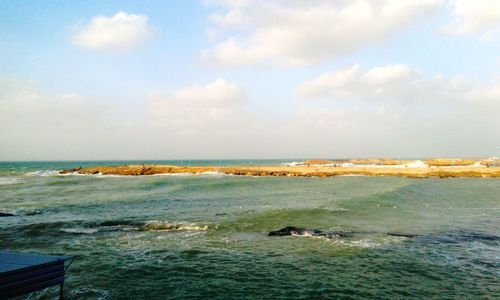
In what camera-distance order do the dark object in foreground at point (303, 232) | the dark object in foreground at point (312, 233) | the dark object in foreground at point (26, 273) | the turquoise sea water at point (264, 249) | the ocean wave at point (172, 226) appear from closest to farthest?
1. the dark object in foreground at point (26, 273)
2. the turquoise sea water at point (264, 249)
3. the dark object in foreground at point (312, 233)
4. the dark object in foreground at point (303, 232)
5. the ocean wave at point (172, 226)

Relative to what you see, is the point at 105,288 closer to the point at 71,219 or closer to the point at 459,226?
the point at 71,219

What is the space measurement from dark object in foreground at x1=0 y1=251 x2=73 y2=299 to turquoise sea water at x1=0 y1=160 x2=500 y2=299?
2.89m

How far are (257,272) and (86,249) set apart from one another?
11.1m

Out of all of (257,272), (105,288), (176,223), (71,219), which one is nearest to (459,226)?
(257,272)

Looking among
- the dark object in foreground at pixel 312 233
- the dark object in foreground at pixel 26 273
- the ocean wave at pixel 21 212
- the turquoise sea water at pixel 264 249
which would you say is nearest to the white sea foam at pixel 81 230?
the turquoise sea water at pixel 264 249

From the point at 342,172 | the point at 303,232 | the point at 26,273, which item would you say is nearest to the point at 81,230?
the point at 26,273

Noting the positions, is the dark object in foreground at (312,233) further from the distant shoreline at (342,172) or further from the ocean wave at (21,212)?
the distant shoreline at (342,172)

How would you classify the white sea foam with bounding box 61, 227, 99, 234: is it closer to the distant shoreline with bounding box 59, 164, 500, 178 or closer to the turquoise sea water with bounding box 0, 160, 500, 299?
the turquoise sea water with bounding box 0, 160, 500, 299

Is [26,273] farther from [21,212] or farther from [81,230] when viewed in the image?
[21,212]

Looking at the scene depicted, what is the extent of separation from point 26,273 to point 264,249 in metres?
12.6

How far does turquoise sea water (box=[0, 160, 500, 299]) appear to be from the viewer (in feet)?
48.3

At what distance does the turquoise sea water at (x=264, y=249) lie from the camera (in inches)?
580

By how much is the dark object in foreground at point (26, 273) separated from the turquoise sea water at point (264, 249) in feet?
9.49

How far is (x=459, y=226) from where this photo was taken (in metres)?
27.1
